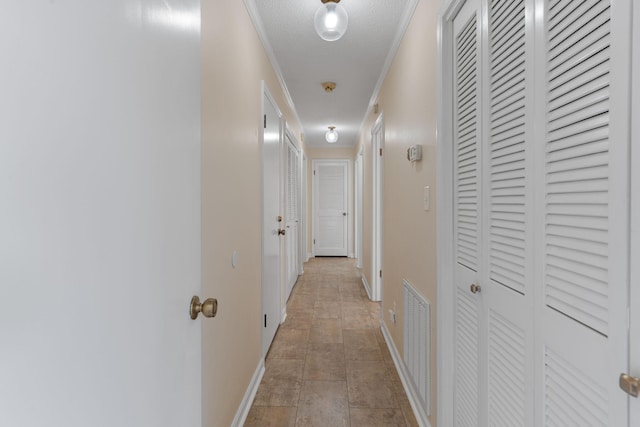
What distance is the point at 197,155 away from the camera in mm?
945

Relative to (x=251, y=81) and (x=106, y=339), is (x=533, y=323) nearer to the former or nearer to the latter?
(x=106, y=339)

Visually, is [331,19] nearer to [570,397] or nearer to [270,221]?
[270,221]

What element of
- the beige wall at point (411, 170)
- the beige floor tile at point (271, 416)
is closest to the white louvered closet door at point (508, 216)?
the beige wall at point (411, 170)

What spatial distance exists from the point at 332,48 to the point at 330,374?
2.47 meters

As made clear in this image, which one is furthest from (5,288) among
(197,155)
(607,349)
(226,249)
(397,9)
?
(397,9)

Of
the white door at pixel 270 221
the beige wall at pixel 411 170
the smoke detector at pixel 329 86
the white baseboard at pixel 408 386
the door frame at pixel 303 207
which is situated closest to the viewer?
the beige wall at pixel 411 170

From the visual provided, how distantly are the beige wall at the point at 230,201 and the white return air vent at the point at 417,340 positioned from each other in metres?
1.00

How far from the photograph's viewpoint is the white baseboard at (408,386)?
1.79 metres

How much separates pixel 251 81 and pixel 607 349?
2117 mm

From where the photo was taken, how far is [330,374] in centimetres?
237

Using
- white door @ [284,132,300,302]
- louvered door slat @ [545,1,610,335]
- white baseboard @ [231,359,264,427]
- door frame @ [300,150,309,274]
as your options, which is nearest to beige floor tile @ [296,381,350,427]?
white baseboard @ [231,359,264,427]

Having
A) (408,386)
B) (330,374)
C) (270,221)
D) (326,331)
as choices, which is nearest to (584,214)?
(408,386)

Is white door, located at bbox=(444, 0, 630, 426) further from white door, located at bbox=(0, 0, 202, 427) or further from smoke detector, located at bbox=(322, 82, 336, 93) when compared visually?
smoke detector, located at bbox=(322, 82, 336, 93)

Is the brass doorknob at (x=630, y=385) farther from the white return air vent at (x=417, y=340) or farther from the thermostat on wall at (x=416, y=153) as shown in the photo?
the thermostat on wall at (x=416, y=153)
